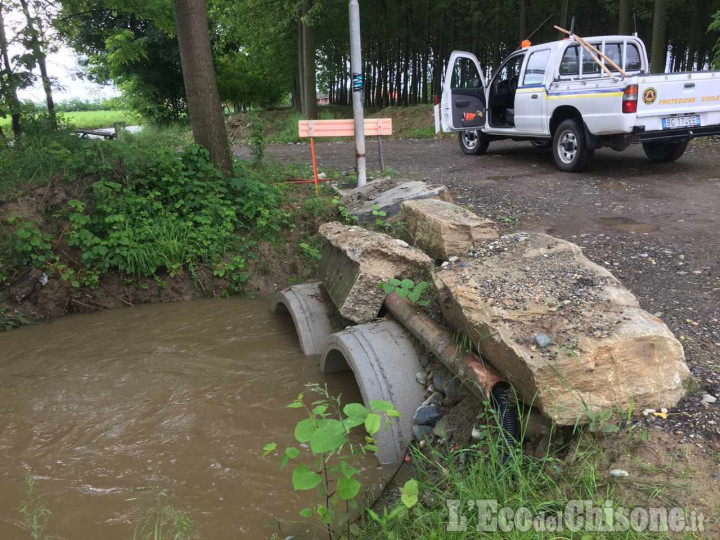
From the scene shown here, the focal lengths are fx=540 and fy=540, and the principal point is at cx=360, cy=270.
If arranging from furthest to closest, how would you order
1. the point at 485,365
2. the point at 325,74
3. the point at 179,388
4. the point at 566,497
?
the point at 325,74 → the point at 179,388 → the point at 485,365 → the point at 566,497

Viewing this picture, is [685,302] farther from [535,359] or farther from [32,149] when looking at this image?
[32,149]

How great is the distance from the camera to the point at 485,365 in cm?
322

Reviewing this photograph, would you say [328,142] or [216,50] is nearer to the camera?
[328,142]

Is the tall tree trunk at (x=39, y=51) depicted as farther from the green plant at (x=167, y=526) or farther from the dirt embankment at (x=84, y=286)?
the green plant at (x=167, y=526)

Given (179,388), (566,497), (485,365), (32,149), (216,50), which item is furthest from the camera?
(216,50)

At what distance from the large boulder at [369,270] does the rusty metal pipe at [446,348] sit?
0.56 ft

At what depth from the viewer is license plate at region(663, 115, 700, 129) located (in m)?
7.58

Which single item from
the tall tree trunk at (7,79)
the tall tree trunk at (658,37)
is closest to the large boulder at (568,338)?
the tall tree trunk at (7,79)

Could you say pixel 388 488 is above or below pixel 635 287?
below

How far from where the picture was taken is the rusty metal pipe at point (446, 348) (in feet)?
10.2

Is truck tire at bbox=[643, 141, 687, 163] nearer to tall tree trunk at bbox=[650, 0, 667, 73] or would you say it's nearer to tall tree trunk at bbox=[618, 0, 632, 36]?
tall tree trunk at bbox=[650, 0, 667, 73]

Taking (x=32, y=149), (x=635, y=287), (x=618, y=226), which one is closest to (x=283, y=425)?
(x=635, y=287)

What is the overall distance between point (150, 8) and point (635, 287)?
7.84m

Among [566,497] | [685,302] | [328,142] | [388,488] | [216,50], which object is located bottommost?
[388,488]
